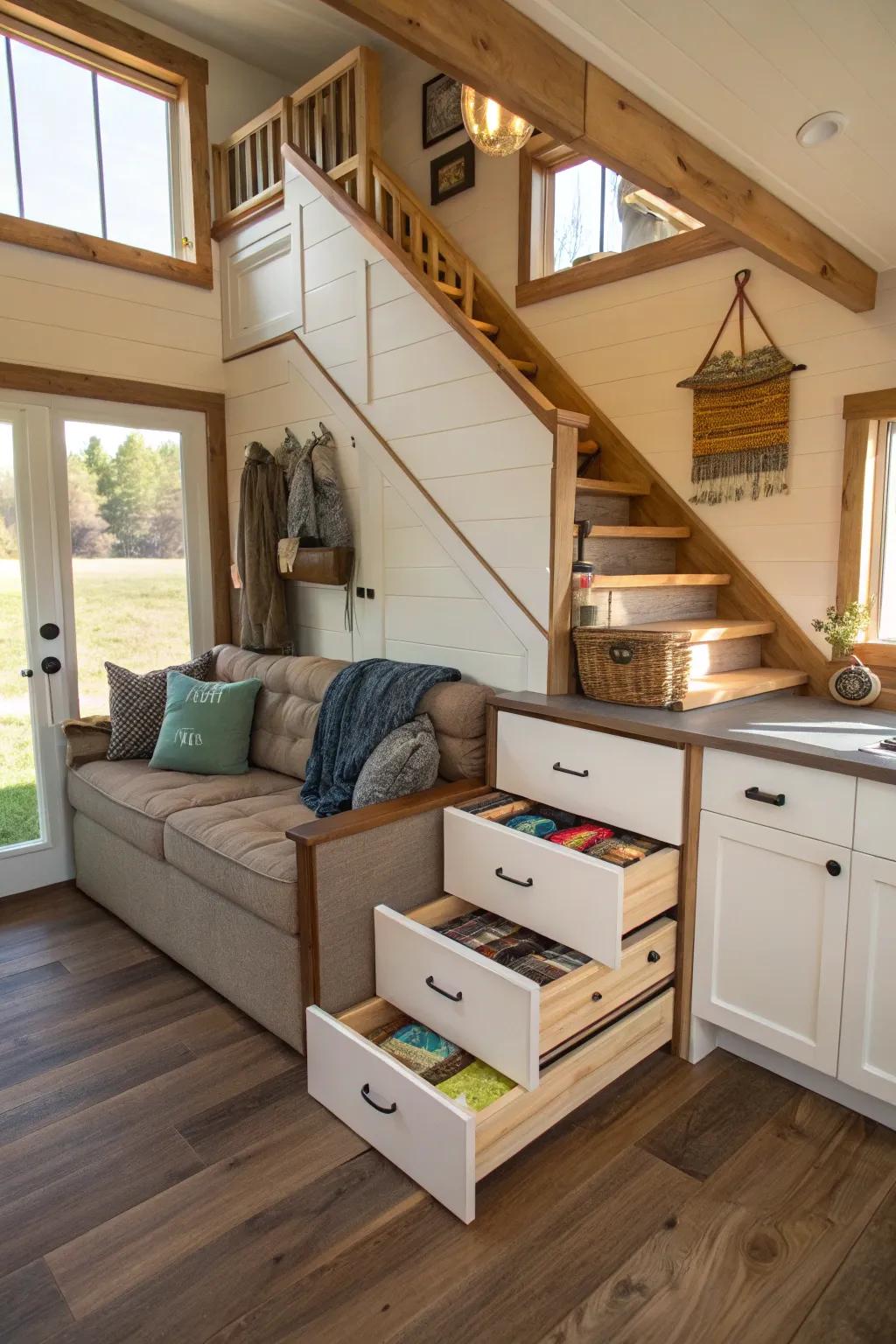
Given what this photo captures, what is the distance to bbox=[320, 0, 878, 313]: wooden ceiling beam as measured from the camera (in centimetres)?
131

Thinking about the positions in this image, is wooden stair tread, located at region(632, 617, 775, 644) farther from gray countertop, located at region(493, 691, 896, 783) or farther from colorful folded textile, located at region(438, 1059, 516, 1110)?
colorful folded textile, located at region(438, 1059, 516, 1110)

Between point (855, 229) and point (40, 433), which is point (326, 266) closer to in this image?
point (40, 433)

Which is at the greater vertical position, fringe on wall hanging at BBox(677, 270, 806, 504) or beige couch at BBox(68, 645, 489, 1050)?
fringe on wall hanging at BBox(677, 270, 806, 504)

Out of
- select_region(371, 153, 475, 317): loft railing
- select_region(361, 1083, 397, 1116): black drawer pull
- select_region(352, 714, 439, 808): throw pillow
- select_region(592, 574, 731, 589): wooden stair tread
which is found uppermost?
select_region(371, 153, 475, 317): loft railing

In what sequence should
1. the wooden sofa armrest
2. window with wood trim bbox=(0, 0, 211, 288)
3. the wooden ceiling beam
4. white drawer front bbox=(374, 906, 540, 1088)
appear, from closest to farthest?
the wooden ceiling beam
white drawer front bbox=(374, 906, 540, 1088)
the wooden sofa armrest
window with wood trim bbox=(0, 0, 211, 288)

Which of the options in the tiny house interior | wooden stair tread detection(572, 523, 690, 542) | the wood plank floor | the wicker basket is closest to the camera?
the wood plank floor

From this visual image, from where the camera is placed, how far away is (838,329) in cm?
252

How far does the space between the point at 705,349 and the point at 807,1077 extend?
2.27 meters

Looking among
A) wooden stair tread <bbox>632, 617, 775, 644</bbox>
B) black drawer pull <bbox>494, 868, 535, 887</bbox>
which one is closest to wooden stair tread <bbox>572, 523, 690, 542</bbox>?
wooden stair tread <bbox>632, 617, 775, 644</bbox>

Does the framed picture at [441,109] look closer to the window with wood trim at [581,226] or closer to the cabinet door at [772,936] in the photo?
the window with wood trim at [581,226]

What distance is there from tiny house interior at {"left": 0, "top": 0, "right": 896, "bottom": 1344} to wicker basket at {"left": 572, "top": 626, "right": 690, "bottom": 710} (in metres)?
0.01

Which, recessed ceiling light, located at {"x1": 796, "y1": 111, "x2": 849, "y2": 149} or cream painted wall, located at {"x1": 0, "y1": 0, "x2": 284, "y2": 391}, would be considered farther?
cream painted wall, located at {"x1": 0, "y1": 0, "x2": 284, "y2": 391}

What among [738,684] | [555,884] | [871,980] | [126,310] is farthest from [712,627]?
[126,310]

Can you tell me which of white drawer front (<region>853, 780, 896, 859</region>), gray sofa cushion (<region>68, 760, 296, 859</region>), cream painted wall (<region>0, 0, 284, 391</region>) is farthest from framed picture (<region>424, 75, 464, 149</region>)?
white drawer front (<region>853, 780, 896, 859</region>)
